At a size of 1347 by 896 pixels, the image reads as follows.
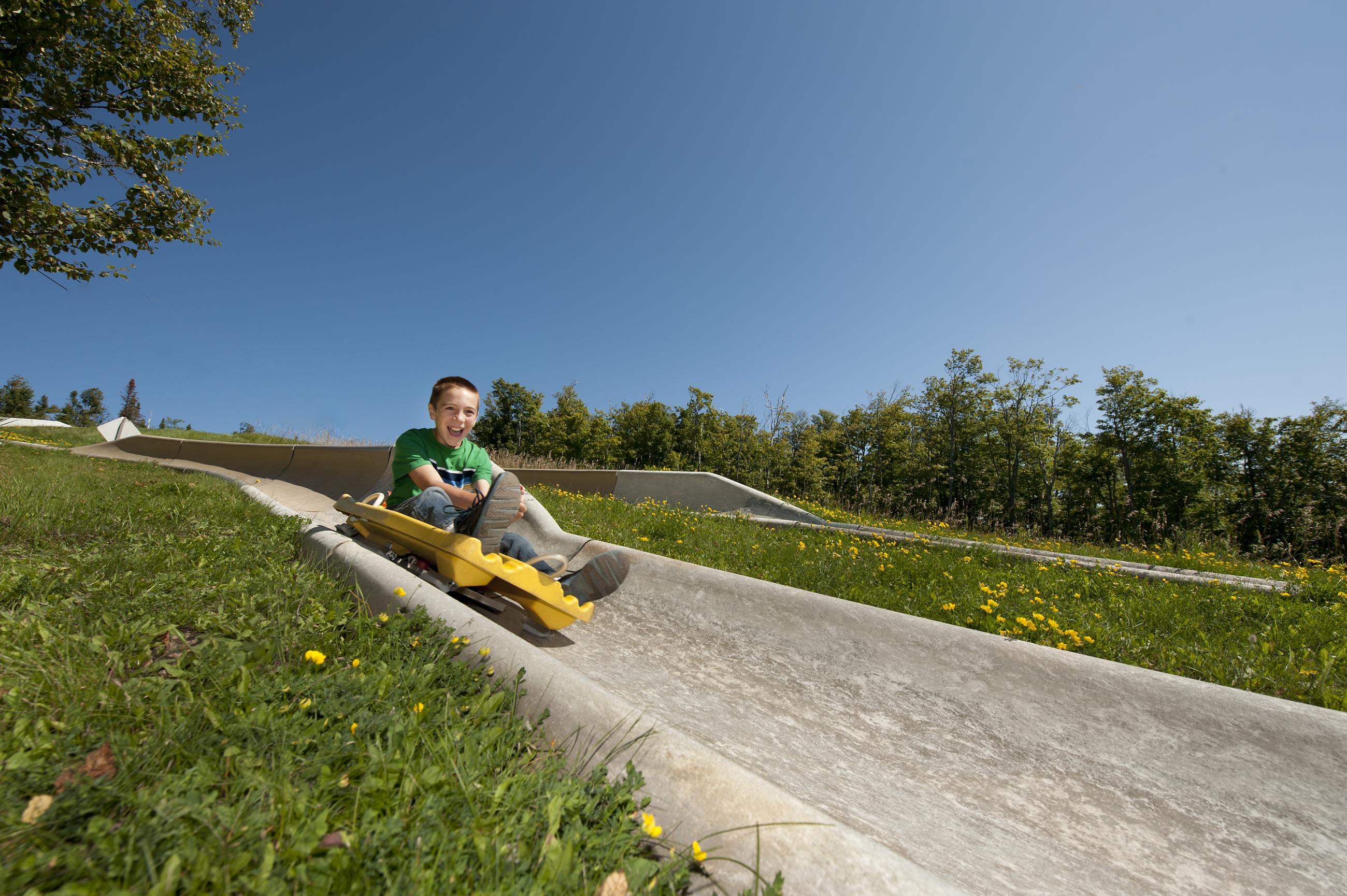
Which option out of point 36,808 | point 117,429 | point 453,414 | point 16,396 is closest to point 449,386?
point 453,414

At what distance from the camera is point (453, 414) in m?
4.10

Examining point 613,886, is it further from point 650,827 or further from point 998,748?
point 998,748

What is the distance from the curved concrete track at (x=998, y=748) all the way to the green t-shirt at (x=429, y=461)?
1.59 m

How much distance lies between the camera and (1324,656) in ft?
9.68

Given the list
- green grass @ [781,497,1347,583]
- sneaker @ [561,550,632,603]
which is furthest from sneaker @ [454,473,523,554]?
green grass @ [781,497,1347,583]

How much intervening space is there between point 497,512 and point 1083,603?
4497 millimetres

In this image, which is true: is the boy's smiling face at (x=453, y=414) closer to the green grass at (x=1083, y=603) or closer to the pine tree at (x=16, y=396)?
the green grass at (x=1083, y=603)

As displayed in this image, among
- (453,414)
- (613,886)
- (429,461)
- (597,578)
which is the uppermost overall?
(453,414)

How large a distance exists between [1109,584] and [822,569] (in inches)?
96.3

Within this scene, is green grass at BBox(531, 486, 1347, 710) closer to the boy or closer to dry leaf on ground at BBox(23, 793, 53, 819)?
the boy

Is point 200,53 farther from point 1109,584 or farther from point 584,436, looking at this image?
point 584,436

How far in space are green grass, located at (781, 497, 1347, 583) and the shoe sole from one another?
19.4ft

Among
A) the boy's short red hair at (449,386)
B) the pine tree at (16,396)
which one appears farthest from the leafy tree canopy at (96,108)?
the pine tree at (16,396)

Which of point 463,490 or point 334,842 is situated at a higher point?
point 463,490
